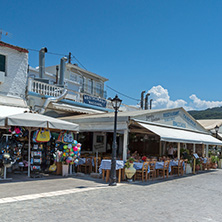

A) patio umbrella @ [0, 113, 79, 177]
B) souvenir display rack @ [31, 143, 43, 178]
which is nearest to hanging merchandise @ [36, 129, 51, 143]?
souvenir display rack @ [31, 143, 43, 178]

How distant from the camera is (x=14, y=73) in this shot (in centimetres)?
1406

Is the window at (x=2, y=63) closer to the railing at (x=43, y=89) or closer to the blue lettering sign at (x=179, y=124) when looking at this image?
the railing at (x=43, y=89)

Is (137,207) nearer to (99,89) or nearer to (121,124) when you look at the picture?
(121,124)

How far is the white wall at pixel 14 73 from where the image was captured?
13.7 metres

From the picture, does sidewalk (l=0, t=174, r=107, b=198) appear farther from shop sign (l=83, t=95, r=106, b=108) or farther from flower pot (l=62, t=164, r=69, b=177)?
shop sign (l=83, t=95, r=106, b=108)

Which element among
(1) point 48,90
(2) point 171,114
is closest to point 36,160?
(1) point 48,90

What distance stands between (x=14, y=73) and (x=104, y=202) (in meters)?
9.62

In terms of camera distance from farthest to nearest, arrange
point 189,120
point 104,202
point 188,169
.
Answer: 1. point 189,120
2. point 188,169
3. point 104,202

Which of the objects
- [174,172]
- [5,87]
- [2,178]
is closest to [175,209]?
[2,178]

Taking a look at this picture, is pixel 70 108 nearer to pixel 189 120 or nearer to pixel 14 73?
pixel 14 73

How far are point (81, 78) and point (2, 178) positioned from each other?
749 inches

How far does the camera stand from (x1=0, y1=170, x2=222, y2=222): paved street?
575cm

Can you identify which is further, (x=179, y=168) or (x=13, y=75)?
(x=13, y=75)

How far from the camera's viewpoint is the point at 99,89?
30.0 metres
